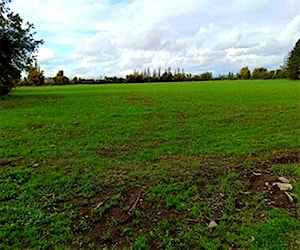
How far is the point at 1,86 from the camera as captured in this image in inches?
1101

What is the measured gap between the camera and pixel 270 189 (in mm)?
6402

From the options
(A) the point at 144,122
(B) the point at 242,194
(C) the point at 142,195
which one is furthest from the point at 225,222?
(A) the point at 144,122

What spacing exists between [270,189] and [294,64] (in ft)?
210

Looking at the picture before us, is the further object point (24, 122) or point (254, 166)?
point (24, 122)

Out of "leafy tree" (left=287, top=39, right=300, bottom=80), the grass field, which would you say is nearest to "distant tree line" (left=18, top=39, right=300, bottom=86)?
"leafy tree" (left=287, top=39, right=300, bottom=80)

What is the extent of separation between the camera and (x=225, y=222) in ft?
17.5

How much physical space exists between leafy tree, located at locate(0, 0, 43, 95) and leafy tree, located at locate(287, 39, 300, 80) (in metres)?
48.9

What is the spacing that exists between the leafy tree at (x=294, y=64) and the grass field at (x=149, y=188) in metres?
55.8

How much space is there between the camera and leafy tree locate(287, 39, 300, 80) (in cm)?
6288

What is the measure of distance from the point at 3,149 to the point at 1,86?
66.9ft

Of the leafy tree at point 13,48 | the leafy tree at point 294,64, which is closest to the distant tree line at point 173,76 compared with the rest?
the leafy tree at point 294,64

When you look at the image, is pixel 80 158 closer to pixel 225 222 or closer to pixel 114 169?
pixel 114 169

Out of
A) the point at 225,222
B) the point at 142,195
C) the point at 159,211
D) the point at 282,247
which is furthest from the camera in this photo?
the point at 142,195

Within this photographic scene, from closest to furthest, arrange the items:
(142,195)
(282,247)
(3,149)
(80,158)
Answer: (282,247) → (142,195) → (80,158) → (3,149)
